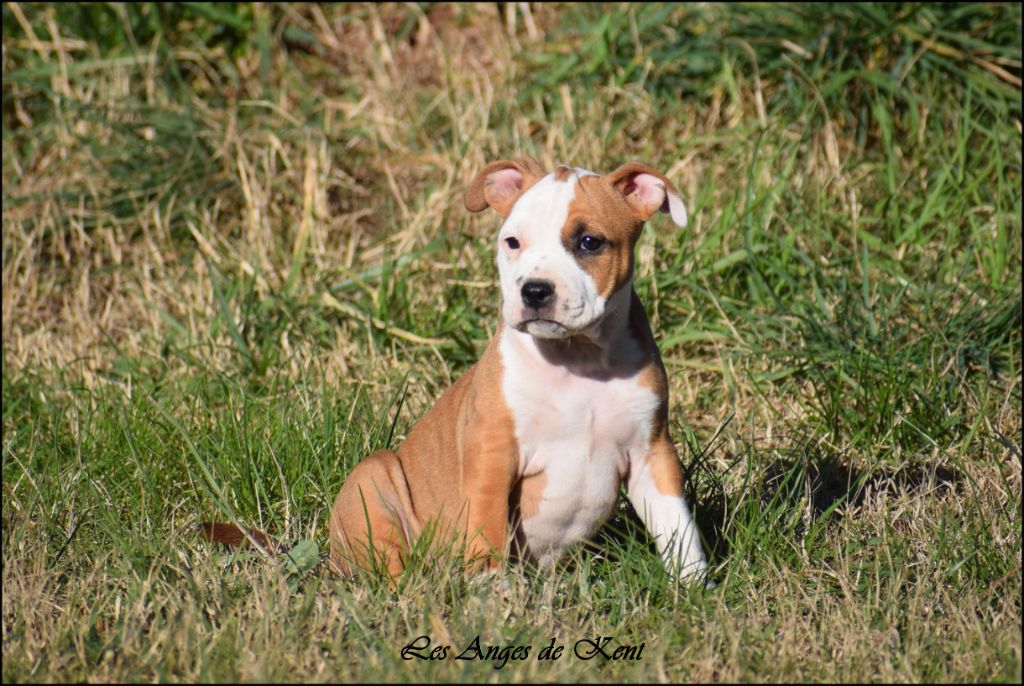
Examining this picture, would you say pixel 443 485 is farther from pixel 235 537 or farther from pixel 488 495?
pixel 235 537

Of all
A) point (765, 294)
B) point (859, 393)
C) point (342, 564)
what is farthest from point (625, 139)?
point (342, 564)

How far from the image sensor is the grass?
12.1ft

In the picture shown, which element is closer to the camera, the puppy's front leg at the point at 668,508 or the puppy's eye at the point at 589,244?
the puppy's eye at the point at 589,244

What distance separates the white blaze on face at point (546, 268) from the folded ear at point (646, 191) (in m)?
0.21

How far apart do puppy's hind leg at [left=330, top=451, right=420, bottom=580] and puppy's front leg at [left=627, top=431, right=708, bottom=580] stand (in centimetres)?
84

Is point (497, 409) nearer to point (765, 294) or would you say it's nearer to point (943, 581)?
point (943, 581)

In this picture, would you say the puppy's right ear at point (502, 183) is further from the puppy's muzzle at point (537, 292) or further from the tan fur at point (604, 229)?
the puppy's muzzle at point (537, 292)

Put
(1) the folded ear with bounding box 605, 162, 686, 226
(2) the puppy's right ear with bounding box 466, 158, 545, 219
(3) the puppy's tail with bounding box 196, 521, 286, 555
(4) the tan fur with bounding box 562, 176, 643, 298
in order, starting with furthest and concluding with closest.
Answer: (3) the puppy's tail with bounding box 196, 521, 286, 555, (2) the puppy's right ear with bounding box 466, 158, 545, 219, (1) the folded ear with bounding box 605, 162, 686, 226, (4) the tan fur with bounding box 562, 176, 643, 298

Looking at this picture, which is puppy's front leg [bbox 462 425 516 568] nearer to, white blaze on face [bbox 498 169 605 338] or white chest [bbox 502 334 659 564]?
white chest [bbox 502 334 659 564]

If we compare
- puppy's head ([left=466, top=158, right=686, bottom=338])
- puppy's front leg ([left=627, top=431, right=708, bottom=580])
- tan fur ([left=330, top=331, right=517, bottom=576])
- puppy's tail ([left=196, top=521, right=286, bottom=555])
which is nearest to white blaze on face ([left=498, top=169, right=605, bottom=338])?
puppy's head ([left=466, top=158, right=686, bottom=338])

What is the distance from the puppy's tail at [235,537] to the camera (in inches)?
171

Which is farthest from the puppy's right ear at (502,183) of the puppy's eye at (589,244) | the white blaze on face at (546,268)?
the puppy's eye at (589,244)

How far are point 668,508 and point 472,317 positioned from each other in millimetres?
2571

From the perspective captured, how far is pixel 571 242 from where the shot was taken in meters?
3.81
